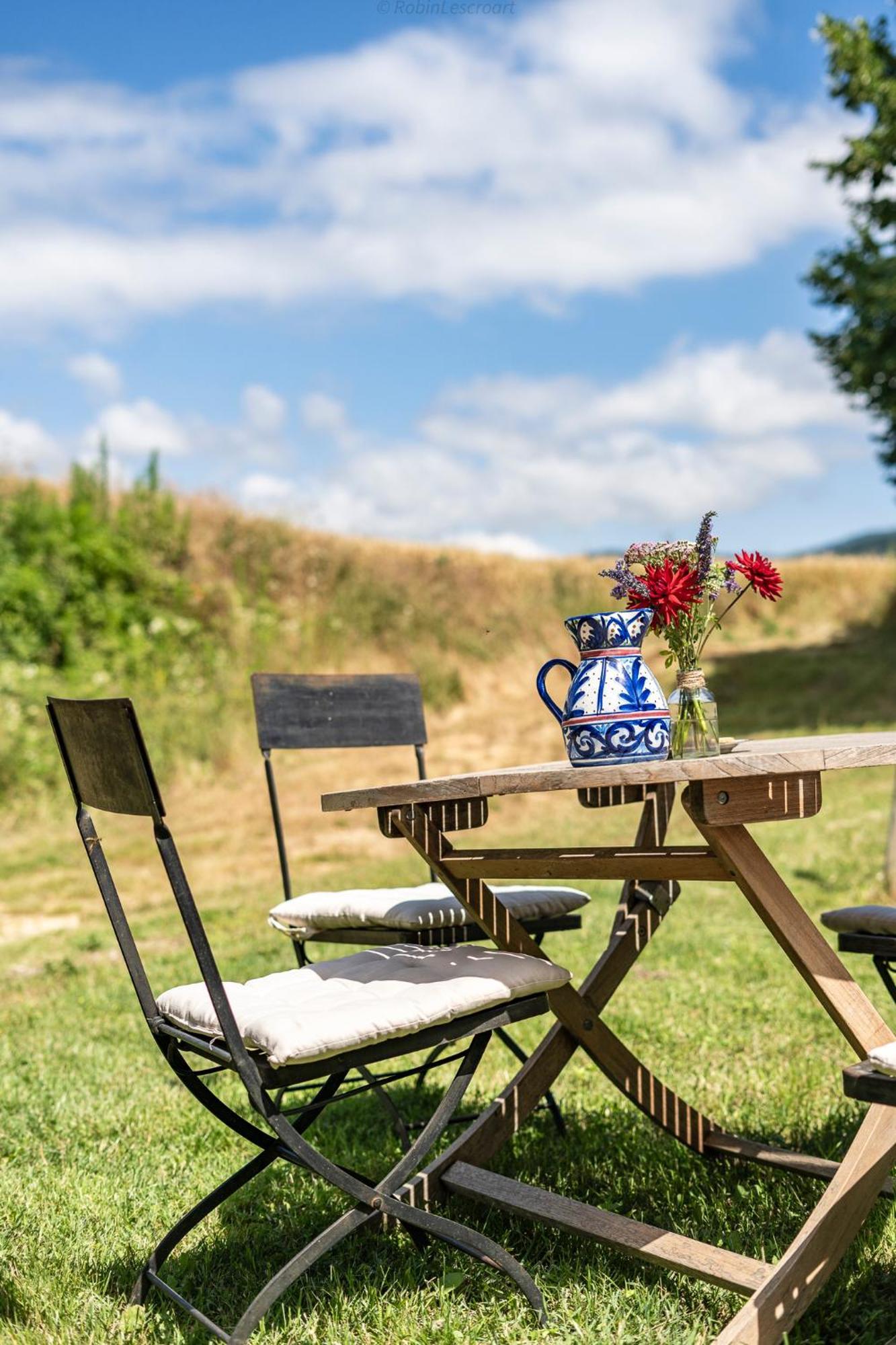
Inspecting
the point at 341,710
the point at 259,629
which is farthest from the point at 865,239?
the point at 341,710

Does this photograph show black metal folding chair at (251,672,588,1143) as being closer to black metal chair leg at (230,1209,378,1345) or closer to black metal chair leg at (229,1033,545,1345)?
black metal chair leg at (229,1033,545,1345)

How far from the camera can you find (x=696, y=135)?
6.64m

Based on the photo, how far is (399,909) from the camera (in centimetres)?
278

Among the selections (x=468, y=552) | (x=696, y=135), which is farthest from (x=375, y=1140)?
(x=468, y=552)

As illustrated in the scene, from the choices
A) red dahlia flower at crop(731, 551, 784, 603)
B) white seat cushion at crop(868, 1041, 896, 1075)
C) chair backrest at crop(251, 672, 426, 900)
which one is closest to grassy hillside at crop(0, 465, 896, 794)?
chair backrest at crop(251, 672, 426, 900)

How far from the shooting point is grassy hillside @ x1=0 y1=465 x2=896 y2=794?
11742 mm

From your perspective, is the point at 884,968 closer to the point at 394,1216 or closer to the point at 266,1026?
the point at 394,1216

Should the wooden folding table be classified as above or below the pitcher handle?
below

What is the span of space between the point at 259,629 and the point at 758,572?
11.3 metres

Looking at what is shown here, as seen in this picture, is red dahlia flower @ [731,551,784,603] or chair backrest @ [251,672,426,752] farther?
chair backrest @ [251,672,426,752]

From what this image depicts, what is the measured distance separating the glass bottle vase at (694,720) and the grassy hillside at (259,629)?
910cm

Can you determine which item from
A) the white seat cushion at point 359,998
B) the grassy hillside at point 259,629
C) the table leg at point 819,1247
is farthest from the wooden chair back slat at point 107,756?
the grassy hillside at point 259,629

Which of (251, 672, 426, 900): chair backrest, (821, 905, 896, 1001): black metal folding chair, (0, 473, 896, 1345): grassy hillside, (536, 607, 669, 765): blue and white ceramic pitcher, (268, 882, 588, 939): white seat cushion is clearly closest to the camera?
(536, 607, 669, 765): blue and white ceramic pitcher

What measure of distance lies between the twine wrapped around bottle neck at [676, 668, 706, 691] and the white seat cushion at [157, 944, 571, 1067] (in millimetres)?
582
